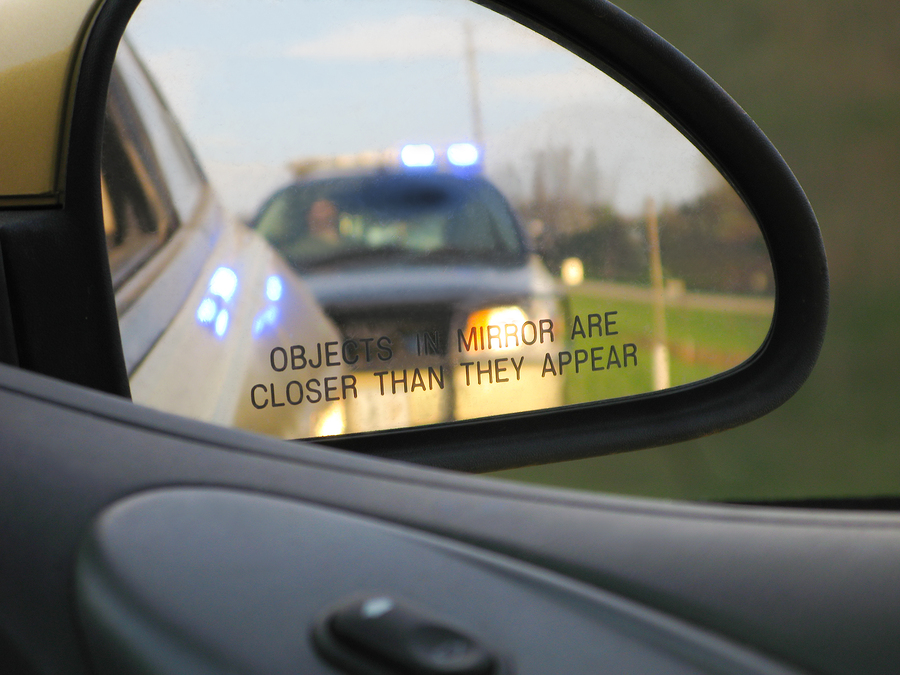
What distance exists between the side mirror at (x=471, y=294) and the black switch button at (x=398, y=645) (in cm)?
48

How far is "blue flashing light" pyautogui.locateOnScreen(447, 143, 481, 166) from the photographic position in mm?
1552

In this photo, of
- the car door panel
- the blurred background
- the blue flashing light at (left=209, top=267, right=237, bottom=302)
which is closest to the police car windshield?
the blue flashing light at (left=209, top=267, right=237, bottom=302)

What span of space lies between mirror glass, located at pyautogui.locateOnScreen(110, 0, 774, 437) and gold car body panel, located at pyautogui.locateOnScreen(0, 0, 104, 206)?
10 centimetres

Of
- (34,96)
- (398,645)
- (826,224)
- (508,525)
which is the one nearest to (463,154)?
(34,96)

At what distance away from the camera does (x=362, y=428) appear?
1335 mm

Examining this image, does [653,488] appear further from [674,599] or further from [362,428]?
[674,599]

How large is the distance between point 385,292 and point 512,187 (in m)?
0.41

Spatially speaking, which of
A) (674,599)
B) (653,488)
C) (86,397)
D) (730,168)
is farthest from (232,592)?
(653,488)

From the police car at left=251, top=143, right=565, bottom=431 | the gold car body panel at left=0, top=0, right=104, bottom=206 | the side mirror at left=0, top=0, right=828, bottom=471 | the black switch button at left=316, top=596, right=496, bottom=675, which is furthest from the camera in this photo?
the police car at left=251, top=143, right=565, bottom=431

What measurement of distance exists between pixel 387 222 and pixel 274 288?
22 cm

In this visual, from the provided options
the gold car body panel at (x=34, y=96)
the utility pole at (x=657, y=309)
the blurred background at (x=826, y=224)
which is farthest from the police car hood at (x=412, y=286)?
the blurred background at (x=826, y=224)

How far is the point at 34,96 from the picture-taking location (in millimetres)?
1011

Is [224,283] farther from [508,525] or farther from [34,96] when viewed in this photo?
[508,525]

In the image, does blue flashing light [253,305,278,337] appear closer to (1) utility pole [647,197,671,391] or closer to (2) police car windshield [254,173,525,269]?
(2) police car windshield [254,173,525,269]
